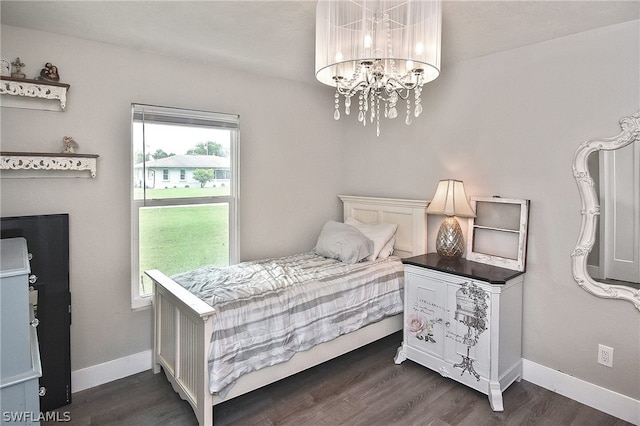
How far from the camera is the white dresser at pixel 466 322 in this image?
7.99 feet

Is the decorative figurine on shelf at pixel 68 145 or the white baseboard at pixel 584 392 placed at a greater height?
the decorative figurine on shelf at pixel 68 145

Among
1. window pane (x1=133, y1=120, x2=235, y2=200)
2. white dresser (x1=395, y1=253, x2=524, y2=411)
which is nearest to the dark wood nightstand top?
white dresser (x1=395, y1=253, x2=524, y2=411)

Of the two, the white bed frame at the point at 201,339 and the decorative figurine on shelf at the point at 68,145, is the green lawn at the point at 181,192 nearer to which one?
the decorative figurine on shelf at the point at 68,145

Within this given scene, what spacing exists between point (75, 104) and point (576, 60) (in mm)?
3456

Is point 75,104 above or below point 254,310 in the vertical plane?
above

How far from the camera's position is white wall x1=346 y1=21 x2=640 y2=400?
2309 mm

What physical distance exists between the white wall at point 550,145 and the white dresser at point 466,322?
0.86 ft

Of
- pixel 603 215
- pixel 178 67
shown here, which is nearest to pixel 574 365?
pixel 603 215

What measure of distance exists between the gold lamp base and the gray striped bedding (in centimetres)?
45

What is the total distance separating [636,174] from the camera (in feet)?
7.35

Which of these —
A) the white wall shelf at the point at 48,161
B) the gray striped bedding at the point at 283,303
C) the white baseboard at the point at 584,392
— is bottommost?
the white baseboard at the point at 584,392

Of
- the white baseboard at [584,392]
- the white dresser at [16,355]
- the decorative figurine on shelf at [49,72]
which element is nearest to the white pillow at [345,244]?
the white baseboard at [584,392]

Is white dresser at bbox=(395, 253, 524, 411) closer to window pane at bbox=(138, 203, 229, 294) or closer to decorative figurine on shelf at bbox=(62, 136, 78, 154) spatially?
window pane at bbox=(138, 203, 229, 294)

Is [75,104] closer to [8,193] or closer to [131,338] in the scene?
[8,193]
